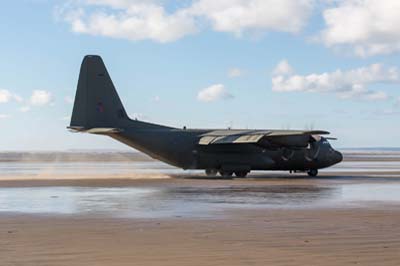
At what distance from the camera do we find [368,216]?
18781 millimetres

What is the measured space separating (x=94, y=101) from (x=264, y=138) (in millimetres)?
11490

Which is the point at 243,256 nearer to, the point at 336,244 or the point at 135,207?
the point at 336,244

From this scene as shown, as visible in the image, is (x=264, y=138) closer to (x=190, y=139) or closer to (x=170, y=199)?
(x=190, y=139)

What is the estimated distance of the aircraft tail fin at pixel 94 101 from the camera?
40.9 meters

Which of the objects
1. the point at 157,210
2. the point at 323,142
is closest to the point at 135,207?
the point at 157,210

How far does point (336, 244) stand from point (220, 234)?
281cm

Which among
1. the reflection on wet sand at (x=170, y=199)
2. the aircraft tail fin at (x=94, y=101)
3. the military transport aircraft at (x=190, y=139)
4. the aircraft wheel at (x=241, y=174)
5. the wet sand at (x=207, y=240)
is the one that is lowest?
the wet sand at (x=207, y=240)

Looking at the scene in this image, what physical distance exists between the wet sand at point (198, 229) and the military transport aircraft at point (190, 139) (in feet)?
47.5

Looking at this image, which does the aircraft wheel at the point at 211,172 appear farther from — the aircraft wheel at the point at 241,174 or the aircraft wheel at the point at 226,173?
the aircraft wheel at the point at 241,174

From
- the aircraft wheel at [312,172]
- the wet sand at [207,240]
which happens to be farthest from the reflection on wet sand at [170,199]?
the aircraft wheel at [312,172]

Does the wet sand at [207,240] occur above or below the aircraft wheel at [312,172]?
below

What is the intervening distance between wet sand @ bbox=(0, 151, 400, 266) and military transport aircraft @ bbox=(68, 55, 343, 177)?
1448 centimetres

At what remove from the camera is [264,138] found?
43.0 metres

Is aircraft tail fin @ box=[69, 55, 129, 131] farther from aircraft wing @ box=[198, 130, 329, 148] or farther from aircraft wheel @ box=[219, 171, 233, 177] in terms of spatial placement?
→ aircraft wheel @ box=[219, 171, 233, 177]
